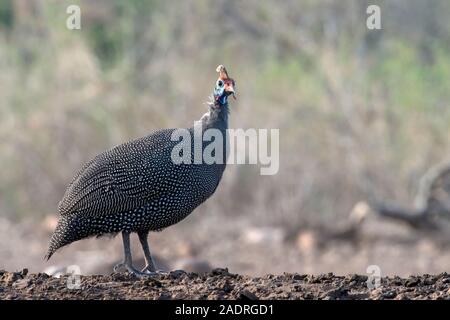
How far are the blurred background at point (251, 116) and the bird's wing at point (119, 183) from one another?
521cm

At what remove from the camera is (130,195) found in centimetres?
632

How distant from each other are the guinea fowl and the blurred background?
5171mm

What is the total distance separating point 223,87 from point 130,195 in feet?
3.06

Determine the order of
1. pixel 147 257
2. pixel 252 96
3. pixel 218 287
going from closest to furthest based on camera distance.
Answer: pixel 218 287 → pixel 147 257 → pixel 252 96

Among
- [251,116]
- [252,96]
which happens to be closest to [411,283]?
[251,116]

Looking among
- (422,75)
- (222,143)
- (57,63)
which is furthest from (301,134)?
(222,143)

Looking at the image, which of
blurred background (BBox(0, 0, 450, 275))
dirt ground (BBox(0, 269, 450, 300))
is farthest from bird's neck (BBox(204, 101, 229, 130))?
blurred background (BBox(0, 0, 450, 275))

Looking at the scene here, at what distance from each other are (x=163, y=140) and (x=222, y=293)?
71.7 inches

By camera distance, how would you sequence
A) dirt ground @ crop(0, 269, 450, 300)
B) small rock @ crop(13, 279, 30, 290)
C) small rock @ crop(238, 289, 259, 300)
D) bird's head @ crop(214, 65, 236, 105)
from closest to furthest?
small rock @ crop(238, 289, 259, 300), dirt ground @ crop(0, 269, 450, 300), small rock @ crop(13, 279, 30, 290), bird's head @ crop(214, 65, 236, 105)

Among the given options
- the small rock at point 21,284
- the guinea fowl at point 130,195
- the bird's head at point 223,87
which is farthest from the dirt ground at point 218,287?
the bird's head at point 223,87

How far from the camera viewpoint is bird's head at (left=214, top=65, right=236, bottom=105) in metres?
6.62

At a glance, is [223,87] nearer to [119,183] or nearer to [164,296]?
[119,183]

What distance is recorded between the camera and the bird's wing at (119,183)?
20.7ft

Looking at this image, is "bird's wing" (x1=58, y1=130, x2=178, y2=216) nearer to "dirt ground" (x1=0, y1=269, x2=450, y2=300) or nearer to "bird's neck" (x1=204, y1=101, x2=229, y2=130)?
"bird's neck" (x1=204, y1=101, x2=229, y2=130)
